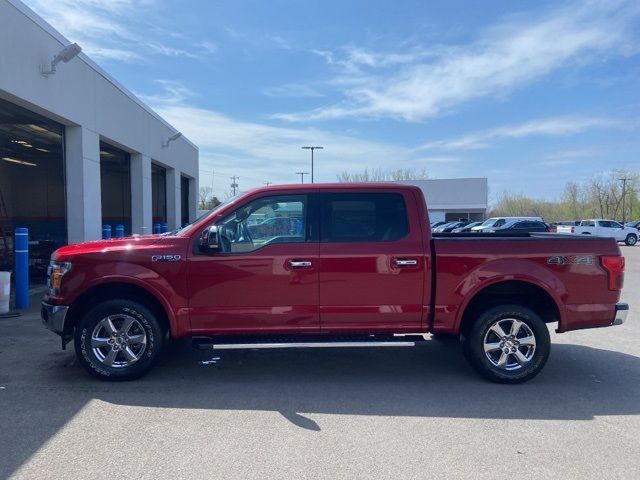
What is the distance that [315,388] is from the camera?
17.1 ft

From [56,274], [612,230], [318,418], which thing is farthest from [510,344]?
[612,230]

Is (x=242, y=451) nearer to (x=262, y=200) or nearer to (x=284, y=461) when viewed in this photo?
(x=284, y=461)

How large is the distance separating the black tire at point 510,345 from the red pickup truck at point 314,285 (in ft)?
0.04

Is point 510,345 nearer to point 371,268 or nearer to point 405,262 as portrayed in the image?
point 405,262

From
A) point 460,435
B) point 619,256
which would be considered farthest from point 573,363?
point 460,435

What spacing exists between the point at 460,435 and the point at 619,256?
2810 mm

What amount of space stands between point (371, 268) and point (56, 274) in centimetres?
332

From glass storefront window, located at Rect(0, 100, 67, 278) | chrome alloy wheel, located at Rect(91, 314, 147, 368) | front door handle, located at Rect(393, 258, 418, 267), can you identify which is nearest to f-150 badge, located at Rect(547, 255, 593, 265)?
front door handle, located at Rect(393, 258, 418, 267)

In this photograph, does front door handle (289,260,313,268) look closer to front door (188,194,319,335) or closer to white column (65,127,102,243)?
front door (188,194,319,335)

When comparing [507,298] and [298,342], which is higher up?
[507,298]

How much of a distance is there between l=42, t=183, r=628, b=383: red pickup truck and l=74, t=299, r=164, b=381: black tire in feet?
0.04

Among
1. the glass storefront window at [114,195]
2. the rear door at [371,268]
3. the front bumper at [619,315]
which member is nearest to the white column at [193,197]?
the glass storefront window at [114,195]

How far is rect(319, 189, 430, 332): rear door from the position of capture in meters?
5.27

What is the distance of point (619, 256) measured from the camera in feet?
17.7
